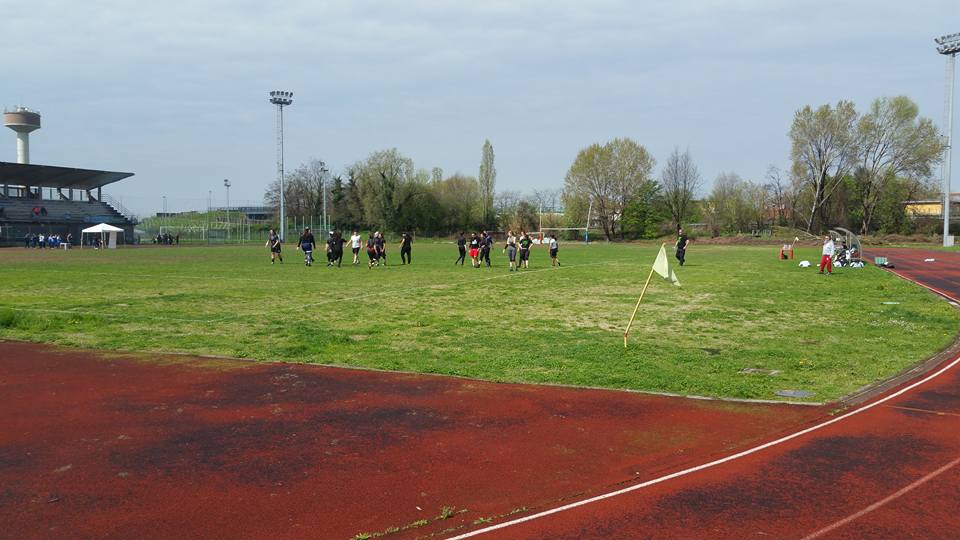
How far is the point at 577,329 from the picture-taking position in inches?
548

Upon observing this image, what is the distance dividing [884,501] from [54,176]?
291ft

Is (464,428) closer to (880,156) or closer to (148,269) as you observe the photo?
(148,269)

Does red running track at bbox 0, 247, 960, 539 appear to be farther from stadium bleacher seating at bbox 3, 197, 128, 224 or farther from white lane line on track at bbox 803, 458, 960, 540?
stadium bleacher seating at bbox 3, 197, 128, 224

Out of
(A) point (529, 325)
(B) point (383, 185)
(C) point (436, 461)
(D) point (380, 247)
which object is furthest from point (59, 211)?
Answer: (C) point (436, 461)

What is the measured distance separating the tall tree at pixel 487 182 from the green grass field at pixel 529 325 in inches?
3058

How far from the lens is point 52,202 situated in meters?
77.6

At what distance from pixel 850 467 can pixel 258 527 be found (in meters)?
5.29

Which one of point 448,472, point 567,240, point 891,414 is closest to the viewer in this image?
point 448,472

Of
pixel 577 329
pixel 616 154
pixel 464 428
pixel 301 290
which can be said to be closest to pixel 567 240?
pixel 616 154

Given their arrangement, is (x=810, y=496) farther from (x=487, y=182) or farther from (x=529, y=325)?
(x=487, y=182)

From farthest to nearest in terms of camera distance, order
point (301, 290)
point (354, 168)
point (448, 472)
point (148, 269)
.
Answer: point (354, 168)
point (148, 269)
point (301, 290)
point (448, 472)

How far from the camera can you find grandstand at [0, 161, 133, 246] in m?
69.9

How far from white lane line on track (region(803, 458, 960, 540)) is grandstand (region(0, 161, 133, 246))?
77701 millimetres

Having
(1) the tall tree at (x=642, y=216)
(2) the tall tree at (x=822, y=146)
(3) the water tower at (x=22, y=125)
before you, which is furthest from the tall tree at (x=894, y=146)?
(3) the water tower at (x=22, y=125)
